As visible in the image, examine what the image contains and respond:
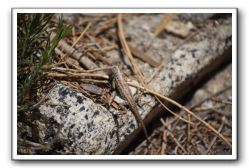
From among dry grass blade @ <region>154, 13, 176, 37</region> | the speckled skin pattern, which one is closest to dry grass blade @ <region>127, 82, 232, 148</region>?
the speckled skin pattern

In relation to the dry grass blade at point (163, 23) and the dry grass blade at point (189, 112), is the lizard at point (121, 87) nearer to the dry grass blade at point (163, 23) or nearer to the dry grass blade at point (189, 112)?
the dry grass blade at point (189, 112)

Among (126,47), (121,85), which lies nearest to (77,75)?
(121,85)

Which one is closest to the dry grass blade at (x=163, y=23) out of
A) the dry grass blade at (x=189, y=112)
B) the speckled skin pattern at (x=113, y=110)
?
the speckled skin pattern at (x=113, y=110)

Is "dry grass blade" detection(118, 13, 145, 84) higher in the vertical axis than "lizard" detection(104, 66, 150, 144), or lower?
higher

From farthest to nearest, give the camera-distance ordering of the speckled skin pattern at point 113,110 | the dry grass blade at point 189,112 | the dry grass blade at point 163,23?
the dry grass blade at point 163,23, the dry grass blade at point 189,112, the speckled skin pattern at point 113,110

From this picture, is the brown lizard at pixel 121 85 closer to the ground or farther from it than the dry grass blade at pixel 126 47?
closer to the ground

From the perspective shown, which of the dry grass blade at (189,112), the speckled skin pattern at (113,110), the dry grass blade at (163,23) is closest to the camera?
the speckled skin pattern at (113,110)

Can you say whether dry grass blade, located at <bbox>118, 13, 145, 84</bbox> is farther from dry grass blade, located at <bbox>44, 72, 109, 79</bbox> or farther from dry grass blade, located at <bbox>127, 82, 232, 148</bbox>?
dry grass blade, located at <bbox>44, 72, 109, 79</bbox>

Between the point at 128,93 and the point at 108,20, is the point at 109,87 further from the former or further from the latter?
the point at 108,20

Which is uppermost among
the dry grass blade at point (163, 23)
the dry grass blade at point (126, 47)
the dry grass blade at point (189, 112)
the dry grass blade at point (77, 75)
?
the dry grass blade at point (163, 23)

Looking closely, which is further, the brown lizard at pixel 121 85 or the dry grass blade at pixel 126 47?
the dry grass blade at pixel 126 47

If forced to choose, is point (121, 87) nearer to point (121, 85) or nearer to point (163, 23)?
point (121, 85)
